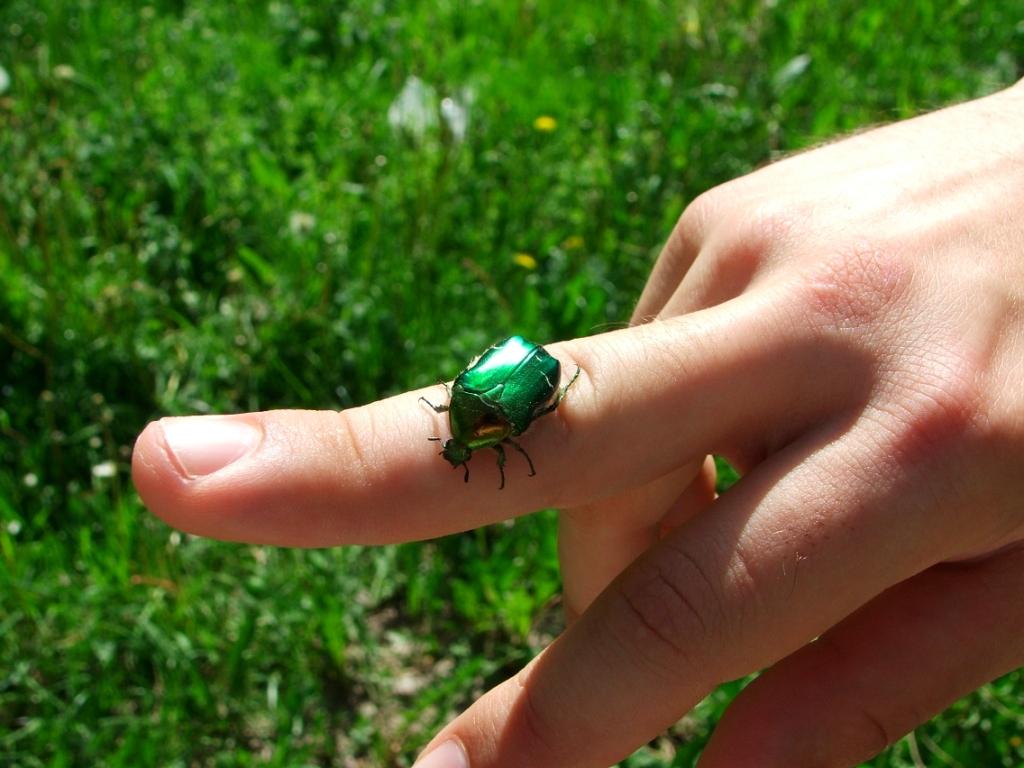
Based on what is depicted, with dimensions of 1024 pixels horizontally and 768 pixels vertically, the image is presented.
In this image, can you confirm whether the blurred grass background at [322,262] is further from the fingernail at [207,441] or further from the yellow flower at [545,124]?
the fingernail at [207,441]

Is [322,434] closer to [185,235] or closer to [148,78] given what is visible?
[185,235]

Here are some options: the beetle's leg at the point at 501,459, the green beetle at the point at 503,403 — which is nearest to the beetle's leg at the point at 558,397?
the green beetle at the point at 503,403

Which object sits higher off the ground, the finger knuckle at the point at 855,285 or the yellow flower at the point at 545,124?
the yellow flower at the point at 545,124

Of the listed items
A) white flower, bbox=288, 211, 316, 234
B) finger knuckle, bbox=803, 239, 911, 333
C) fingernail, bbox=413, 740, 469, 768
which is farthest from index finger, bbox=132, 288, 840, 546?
white flower, bbox=288, 211, 316, 234

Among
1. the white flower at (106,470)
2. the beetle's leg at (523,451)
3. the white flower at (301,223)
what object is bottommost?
the beetle's leg at (523,451)

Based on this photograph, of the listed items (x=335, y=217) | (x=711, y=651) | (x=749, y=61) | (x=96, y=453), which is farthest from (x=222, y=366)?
(x=749, y=61)

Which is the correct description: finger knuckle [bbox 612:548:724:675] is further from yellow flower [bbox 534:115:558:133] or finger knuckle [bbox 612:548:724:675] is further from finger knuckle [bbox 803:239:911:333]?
yellow flower [bbox 534:115:558:133]

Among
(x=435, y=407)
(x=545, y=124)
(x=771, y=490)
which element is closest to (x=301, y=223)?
(x=545, y=124)
